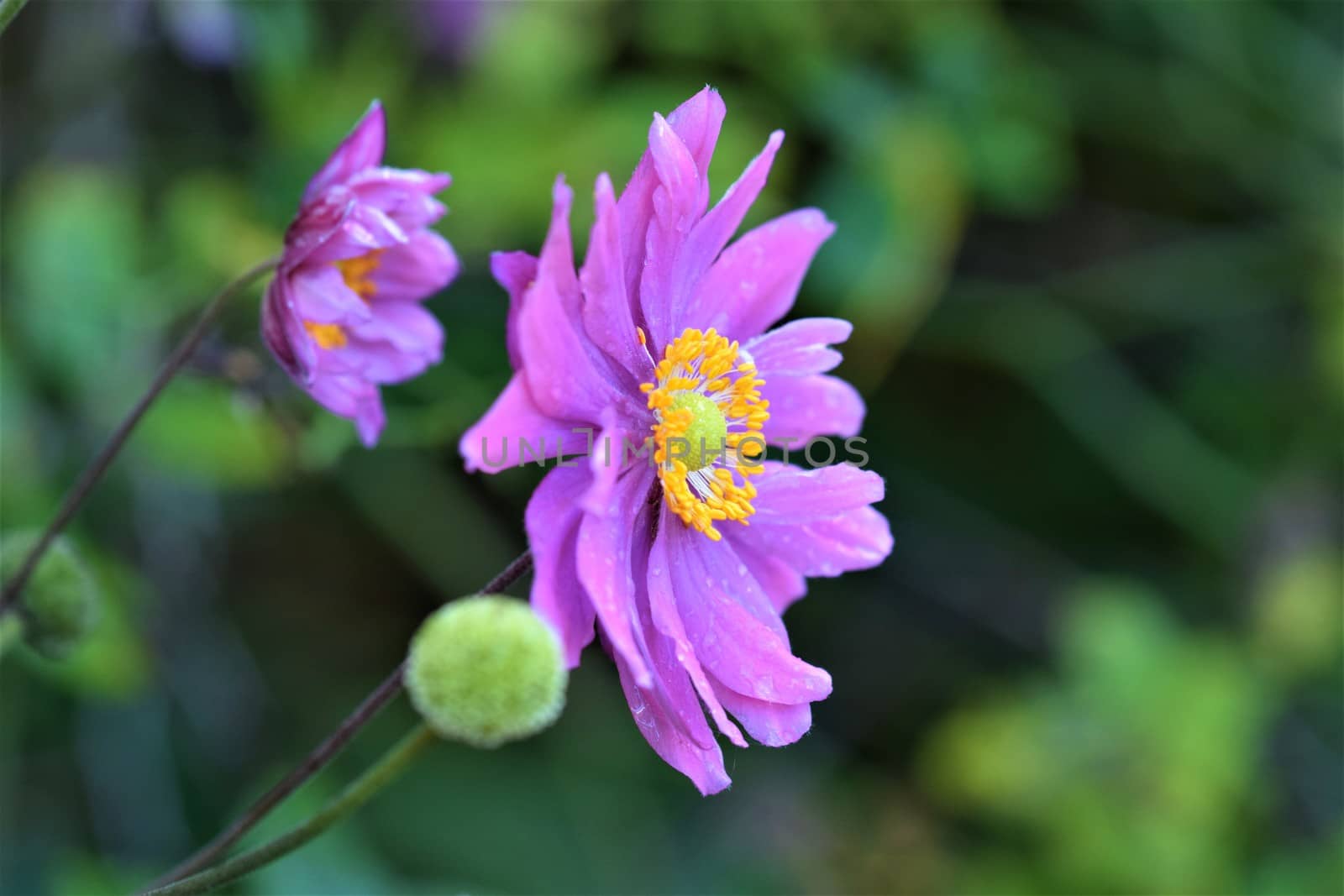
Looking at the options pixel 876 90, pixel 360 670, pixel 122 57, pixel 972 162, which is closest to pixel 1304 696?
pixel 972 162

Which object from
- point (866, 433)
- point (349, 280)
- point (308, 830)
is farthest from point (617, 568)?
point (866, 433)

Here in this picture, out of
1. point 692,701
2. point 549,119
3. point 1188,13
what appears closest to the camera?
point 692,701

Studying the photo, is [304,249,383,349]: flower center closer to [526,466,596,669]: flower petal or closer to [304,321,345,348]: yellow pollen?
[304,321,345,348]: yellow pollen

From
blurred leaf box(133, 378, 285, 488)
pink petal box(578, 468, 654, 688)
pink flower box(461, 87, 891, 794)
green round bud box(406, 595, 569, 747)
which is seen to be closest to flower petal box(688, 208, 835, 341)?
pink flower box(461, 87, 891, 794)

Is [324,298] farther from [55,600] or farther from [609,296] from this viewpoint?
[55,600]

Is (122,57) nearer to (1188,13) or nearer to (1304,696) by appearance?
(1188,13)
